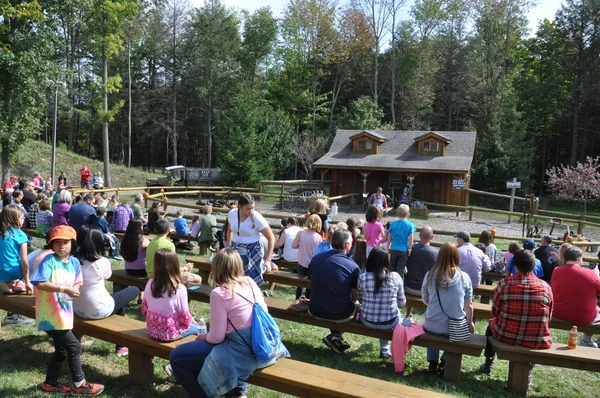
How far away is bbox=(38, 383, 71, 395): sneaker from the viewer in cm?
383

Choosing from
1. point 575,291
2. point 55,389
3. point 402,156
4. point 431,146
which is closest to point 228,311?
point 55,389

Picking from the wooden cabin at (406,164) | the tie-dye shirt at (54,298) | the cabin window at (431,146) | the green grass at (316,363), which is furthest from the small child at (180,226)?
the cabin window at (431,146)

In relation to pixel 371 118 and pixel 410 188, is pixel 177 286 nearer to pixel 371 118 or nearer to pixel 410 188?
pixel 410 188

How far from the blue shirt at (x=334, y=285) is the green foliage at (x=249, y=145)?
92.5ft

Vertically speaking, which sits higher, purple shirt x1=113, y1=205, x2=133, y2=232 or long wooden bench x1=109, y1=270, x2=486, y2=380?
purple shirt x1=113, y1=205, x2=133, y2=232

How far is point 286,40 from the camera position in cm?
4572

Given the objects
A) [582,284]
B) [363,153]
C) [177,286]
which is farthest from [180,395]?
[363,153]

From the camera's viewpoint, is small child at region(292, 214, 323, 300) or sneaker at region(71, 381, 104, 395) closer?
sneaker at region(71, 381, 104, 395)

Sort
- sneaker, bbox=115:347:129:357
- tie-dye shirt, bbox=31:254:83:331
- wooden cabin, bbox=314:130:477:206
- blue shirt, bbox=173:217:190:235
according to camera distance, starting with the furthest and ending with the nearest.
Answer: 1. wooden cabin, bbox=314:130:477:206
2. blue shirt, bbox=173:217:190:235
3. sneaker, bbox=115:347:129:357
4. tie-dye shirt, bbox=31:254:83:331

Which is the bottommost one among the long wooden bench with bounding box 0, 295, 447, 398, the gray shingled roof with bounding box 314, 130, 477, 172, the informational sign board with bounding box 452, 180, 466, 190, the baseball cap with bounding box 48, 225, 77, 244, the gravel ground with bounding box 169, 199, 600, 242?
the gravel ground with bounding box 169, 199, 600, 242

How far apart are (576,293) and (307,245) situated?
3.56 metres

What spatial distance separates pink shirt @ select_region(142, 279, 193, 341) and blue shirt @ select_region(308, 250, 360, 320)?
5.12ft

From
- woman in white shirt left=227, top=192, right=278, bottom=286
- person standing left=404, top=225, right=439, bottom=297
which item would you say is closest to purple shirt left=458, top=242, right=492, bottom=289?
person standing left=404, top=225, right=439, bottom=297

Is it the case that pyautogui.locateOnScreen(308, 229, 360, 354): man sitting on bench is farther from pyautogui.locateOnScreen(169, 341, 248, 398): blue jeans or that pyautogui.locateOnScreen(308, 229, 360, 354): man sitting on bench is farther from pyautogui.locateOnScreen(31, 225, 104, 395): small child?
pyautogui.locateOnScreen(31, 225, 104, 395): small child
